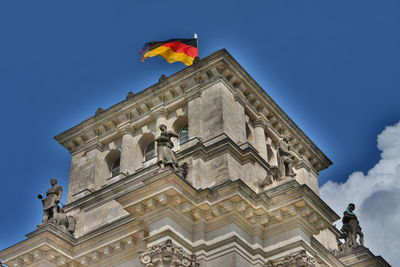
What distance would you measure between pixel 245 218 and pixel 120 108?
1053 centimetres

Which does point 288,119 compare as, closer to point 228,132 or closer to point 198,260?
point 228,132

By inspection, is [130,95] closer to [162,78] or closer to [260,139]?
[162,78]

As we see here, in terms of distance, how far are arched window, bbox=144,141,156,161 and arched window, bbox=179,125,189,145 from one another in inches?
56.5

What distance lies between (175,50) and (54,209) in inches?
416

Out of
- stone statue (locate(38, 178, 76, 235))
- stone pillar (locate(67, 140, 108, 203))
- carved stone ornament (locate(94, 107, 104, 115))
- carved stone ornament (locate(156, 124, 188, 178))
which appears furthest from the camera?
carved stone ornament (locate(94, 107, 104, 115))

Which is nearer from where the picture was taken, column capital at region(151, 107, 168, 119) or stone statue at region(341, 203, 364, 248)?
stone statue at region(341, 203, 364, 248)

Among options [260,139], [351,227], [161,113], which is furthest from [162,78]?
[351,227]

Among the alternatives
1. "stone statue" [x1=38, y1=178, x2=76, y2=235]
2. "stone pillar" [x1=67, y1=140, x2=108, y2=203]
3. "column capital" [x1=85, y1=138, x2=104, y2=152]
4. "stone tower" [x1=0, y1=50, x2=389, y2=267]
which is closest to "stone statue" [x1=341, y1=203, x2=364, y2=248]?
"stone tower" [x1=0, y1=50, x2=389, y2=267]

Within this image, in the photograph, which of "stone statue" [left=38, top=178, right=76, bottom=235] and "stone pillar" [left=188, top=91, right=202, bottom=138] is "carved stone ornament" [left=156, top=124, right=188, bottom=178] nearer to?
"stone pillar" [left=188, top=91, right=202, bottom=138]

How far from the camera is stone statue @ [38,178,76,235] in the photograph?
27019 mm

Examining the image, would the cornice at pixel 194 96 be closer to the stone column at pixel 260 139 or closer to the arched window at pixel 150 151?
the stone column at pixel 260 139

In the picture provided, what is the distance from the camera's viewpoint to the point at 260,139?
30.3 meters

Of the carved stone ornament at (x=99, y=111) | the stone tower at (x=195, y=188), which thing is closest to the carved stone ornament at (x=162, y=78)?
the stone tower at (x=195, y=188)

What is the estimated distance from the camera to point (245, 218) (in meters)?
23.9
